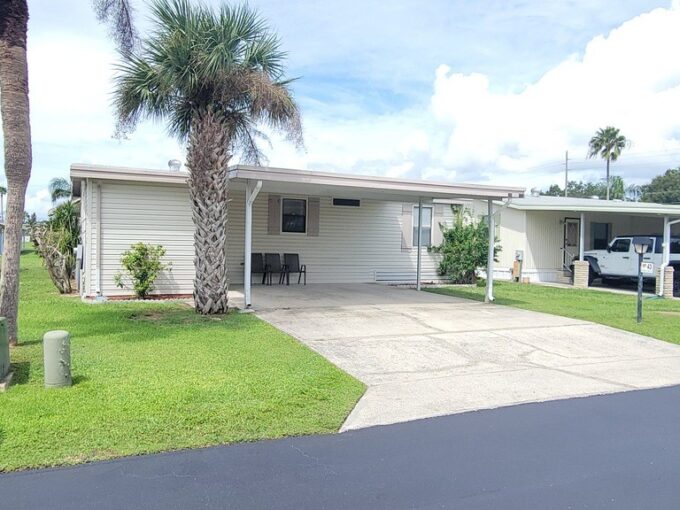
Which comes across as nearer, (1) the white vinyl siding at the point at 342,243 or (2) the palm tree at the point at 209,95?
(2) the palm tree at the point at 209,95

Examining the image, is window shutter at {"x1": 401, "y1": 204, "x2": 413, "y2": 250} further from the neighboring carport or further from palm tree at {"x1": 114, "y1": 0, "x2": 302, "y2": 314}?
palm tree at {"x1": 114, "y1": 0, "x2": 302, "y2": 314}

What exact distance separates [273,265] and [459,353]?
8334 millimetres

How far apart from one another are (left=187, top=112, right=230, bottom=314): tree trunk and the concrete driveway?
3.64ft

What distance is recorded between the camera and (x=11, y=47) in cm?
686

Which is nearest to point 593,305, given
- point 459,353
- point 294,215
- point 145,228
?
point 459,353

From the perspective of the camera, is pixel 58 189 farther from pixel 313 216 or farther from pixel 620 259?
pixel 620 259

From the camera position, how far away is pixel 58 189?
32.5 meters

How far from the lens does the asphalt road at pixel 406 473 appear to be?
3400mm

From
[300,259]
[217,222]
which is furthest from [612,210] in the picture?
[217,222]

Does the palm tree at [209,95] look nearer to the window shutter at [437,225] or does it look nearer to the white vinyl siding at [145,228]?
the white vinyl siding at [145,228]

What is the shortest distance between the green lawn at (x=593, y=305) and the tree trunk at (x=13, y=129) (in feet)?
31.9

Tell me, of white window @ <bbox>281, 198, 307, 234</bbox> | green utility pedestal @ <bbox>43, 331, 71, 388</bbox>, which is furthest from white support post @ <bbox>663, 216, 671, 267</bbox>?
green utility pedestal @ <bbox>43, 331, 71, 388</bbox>

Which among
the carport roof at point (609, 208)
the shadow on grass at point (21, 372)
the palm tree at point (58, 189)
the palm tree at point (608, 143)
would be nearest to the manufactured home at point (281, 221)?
the carport roof at point (609, 208)

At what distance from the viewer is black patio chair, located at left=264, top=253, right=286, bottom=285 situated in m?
15.0
